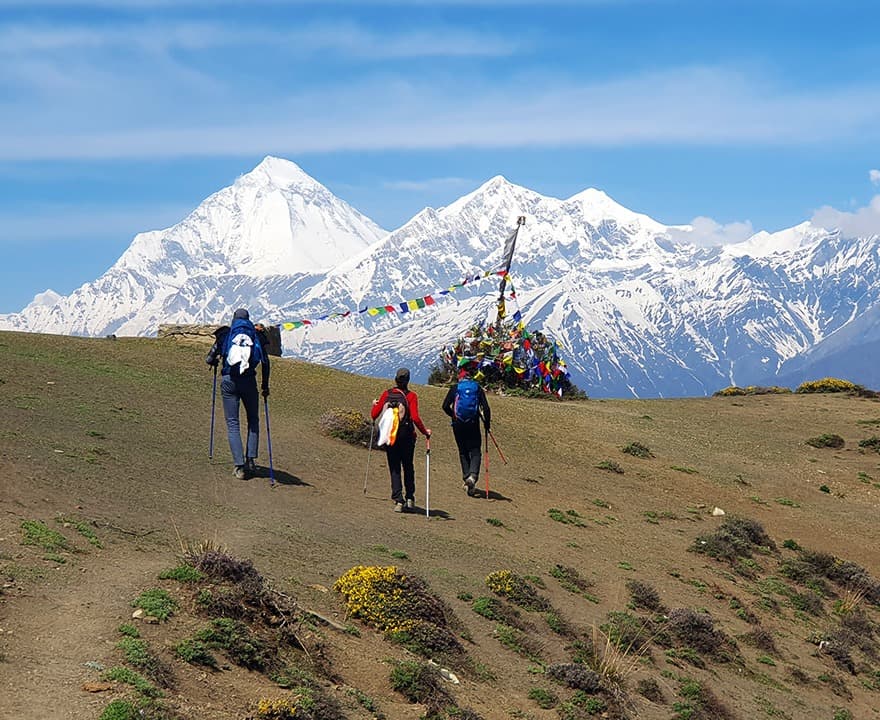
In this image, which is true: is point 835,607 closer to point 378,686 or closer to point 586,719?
point 586,719

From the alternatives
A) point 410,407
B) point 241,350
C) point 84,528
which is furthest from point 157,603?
point 410,407

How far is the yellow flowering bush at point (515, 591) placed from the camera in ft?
47.8

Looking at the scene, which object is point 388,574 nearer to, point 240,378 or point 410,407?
point 410,407

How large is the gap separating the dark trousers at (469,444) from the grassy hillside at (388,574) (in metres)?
0.59

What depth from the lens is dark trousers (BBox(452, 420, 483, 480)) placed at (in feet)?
66.7

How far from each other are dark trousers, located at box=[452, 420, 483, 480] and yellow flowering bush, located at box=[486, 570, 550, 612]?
18.5 ft

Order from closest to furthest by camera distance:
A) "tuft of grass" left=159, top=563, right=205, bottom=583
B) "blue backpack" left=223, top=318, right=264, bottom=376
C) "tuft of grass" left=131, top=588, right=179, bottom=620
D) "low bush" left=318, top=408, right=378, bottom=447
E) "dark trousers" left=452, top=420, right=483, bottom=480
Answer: "tuft of grass" left=131, top=588, right=179, bottom=620 < "tuft of grass" left=159, top=563, right=205, bottom=583 < "blue backpack" left=223, top=318, right=264, bottom=376 < "dark trousers" left=452, top=420, right=483, bottom=480 < "low bush" left=318, top=408, right=378, bottom=447

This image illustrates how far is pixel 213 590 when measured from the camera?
1102cm

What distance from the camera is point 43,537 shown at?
472 inches

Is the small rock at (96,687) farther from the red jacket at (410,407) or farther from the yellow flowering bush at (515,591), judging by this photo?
the red jacket at (410,407)

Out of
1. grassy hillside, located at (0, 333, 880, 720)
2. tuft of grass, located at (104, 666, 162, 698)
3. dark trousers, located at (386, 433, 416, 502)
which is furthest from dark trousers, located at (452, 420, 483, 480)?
tuft of grass, located at (104, 666, 162, 698)

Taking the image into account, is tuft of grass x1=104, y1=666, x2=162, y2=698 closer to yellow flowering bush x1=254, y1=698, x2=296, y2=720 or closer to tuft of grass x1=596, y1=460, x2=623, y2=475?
yellow flowering bush x1=254, y1=698, x2=296, y2=720

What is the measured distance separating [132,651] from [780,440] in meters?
27.6

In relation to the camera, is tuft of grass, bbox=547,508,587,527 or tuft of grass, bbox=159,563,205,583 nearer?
tuft of grass, bbox=159,563,205,583
